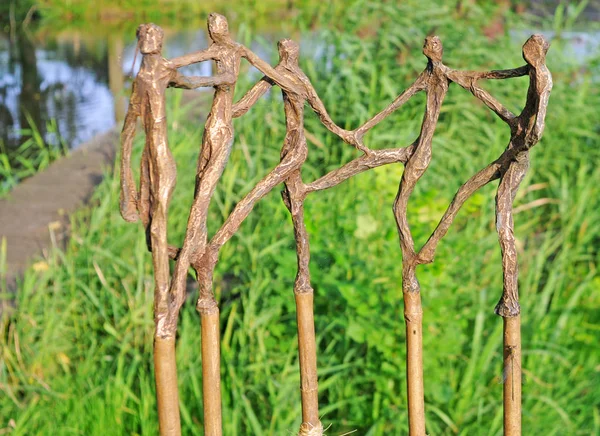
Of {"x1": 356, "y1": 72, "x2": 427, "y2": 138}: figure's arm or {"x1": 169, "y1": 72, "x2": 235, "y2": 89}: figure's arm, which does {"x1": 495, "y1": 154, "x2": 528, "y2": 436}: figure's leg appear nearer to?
{"x1": 356, "y1": 72, "x2": 427, "y2": 138}: figure's arm

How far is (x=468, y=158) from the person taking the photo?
2.74m

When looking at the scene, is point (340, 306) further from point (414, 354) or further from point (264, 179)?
point (264, 179)

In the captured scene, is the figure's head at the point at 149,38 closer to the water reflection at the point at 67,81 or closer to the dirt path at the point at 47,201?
the dirt path at the point at 47,201

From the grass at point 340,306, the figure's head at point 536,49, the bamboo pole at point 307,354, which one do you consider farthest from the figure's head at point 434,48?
the grass at point 340,306

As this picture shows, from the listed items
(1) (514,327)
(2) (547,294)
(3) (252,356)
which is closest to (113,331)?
(3) (252,356)

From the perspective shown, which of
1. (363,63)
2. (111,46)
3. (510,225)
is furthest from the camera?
(111,46)

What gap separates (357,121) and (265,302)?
1.03m

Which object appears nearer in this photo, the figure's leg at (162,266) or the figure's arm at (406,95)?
the figure's leg at (162,266)

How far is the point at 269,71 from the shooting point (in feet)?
2.77

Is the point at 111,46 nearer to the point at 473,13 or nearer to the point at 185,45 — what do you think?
the point at 185,45

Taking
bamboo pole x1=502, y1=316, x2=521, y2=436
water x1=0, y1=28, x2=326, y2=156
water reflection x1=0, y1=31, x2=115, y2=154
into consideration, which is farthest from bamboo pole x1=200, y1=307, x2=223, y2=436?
water reflection x1=0, y1=31, x2=115, y2=154

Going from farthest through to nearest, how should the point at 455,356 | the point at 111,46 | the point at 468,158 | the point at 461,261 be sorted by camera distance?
the point at 111,46 → the point at 468,158 → the point at 461,261 → the point at 455,356

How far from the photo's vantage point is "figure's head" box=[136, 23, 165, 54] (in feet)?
2.39

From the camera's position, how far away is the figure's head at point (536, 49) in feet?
2.77
